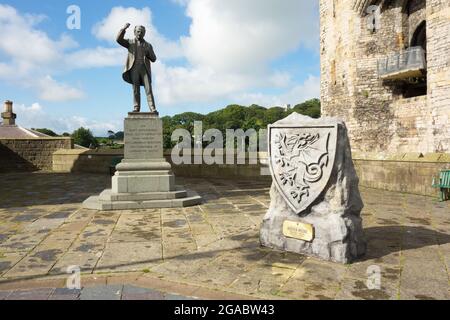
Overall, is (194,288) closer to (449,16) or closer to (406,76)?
(449,16)

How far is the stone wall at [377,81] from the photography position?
15.6 m

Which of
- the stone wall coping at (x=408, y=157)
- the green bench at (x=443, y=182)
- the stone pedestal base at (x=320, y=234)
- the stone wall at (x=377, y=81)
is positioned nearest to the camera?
the stone pedestal base at (x=320, y=234)

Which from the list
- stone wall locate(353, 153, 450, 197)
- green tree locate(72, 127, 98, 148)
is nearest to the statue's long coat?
stone wall locate(353, 153, 450, 197)

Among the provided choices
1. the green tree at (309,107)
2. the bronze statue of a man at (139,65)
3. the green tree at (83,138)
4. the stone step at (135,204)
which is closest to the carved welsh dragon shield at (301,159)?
the stone step at (135,204)

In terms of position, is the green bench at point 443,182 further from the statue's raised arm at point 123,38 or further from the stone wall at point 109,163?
the statue's raised arm at point 123,38

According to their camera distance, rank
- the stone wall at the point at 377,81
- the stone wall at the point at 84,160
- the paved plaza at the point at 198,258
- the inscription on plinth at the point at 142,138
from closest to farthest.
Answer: the paved plaza at the point at 198,258 → the inscription on plinth at the point at 142,138 → the stone wall at the point at 377,81 → the stone wall at the point at 84,160

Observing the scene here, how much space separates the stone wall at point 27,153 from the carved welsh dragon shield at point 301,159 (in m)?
17.2

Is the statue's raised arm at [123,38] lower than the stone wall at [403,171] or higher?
higher

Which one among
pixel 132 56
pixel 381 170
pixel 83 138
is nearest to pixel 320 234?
pixel 132 56

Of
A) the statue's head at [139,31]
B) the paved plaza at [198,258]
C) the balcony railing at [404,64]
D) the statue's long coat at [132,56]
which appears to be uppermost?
the balcony railing at [404,64]

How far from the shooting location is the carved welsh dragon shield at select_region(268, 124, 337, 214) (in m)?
4.03

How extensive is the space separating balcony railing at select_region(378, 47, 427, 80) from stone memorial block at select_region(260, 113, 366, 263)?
627 inches

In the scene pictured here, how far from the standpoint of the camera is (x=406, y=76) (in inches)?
709

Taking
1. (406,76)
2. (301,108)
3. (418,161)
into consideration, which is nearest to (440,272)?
(418,161)
